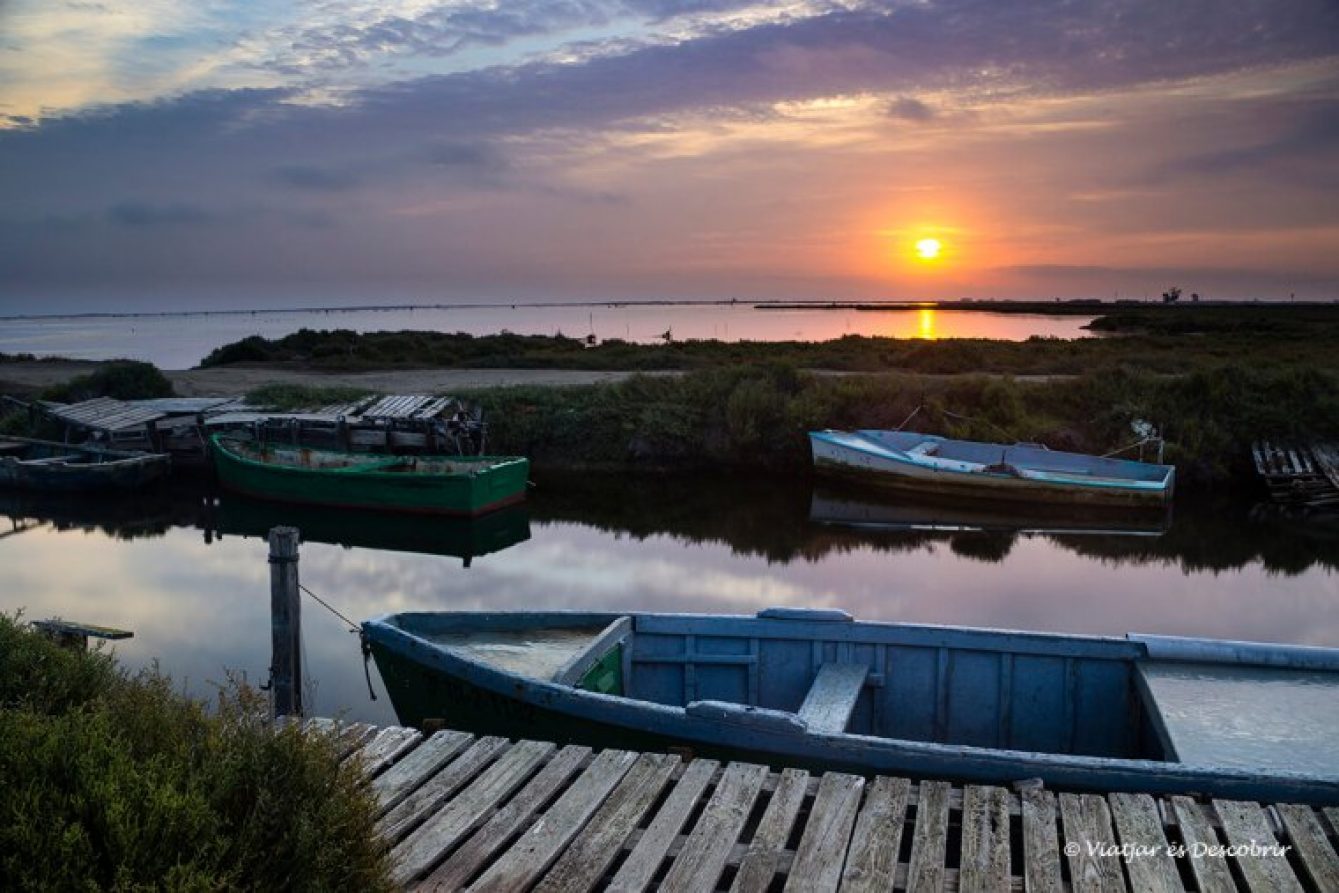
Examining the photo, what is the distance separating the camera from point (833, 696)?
27.2ft

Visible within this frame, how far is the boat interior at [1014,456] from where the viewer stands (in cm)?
2220

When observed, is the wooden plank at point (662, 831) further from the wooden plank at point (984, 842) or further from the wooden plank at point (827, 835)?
the wooden plank at point (984, 842)

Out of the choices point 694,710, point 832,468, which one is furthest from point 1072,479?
point 694,710

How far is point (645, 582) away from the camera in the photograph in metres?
17.2

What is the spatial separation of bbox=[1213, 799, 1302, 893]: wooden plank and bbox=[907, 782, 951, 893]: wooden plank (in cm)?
144

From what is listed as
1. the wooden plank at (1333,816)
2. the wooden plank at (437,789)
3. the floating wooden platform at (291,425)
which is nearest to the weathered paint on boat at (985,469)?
the floating wooden platform at (291,425)

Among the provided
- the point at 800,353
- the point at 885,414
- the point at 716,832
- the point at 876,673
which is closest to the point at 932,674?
the point at 876,673

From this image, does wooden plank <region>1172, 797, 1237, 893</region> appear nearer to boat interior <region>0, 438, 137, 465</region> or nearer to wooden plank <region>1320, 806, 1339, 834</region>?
wooden plank <region>1320, 806, 1339, 834</region>

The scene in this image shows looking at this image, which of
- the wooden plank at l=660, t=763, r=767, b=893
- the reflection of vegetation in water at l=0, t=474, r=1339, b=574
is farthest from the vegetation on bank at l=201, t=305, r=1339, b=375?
the wooden plank at l=660, t=763, r=767, b=893

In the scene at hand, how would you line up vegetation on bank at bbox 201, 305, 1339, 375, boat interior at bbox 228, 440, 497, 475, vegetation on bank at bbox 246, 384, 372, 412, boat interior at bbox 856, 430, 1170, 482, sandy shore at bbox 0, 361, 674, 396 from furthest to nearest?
vegetation on bank at bbox 201, 305, 1339, 375
sandy shore at bbox 0, 361, 674, 396
vegetation on bank at bbox 246, 384, 372, 412
boat interior at bbox 228, 440, 497, 475
boat interior at bbox 856, 430, 1170, 482

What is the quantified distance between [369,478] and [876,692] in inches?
567

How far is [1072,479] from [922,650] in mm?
13949

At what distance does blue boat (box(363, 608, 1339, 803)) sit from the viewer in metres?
6.95

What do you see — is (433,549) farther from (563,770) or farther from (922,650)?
(563,770)
